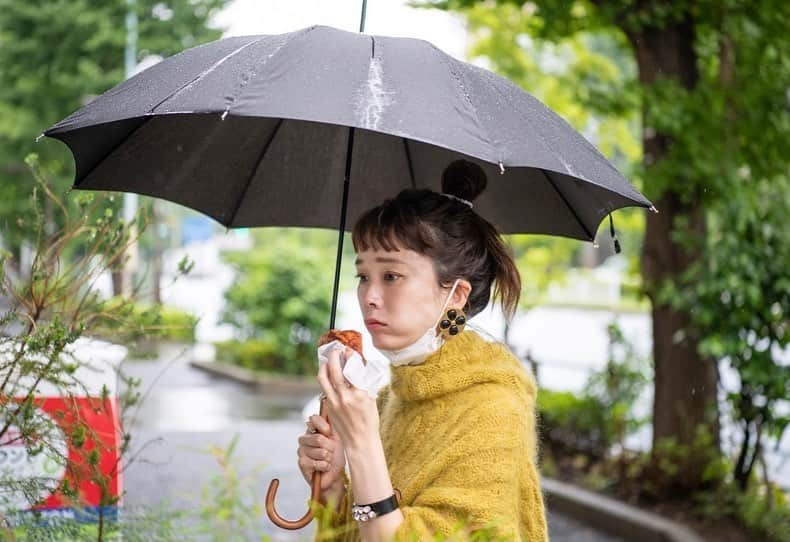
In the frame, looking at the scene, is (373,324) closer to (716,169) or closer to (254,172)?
(254,172)

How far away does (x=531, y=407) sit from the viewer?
2311mm

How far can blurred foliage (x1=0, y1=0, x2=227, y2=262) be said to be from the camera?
21891 millimetres

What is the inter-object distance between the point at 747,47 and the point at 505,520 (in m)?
5.78

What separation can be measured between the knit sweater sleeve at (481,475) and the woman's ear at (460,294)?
25 cm

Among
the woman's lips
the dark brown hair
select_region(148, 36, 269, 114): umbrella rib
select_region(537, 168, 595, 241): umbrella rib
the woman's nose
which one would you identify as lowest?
the woman's lips

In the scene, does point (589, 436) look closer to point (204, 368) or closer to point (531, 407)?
point (531, 407)

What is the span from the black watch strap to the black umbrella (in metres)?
0.72

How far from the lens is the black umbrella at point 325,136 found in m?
2.31

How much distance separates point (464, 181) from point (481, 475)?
2.61ft

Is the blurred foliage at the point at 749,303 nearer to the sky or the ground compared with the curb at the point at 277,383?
nearer to the sky

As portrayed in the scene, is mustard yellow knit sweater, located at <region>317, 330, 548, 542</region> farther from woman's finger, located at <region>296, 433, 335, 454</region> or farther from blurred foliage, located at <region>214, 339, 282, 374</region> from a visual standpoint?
blurred foliage, located at <region>214, 339, 282, 374</region>

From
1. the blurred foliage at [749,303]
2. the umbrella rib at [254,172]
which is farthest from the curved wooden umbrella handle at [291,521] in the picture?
the blurred foliage at [749,303]

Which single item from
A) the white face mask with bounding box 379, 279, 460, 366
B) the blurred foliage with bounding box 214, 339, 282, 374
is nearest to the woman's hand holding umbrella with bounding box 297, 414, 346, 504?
the white face mask with bounding box 379, 279, 460, 366

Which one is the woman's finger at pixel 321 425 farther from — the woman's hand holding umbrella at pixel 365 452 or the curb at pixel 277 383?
the curb at pixel 277 383
